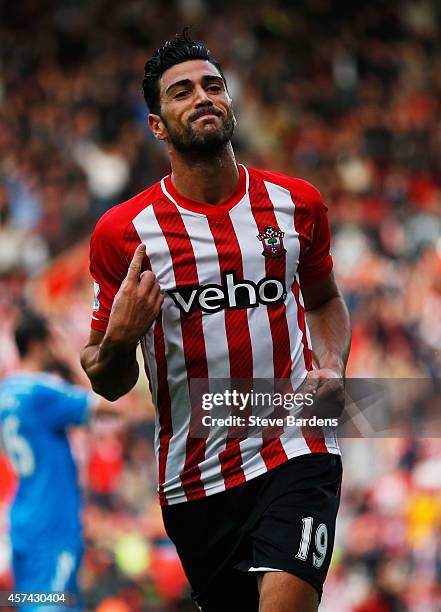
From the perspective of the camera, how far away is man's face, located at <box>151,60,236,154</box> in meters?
3.85

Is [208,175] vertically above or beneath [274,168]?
beneath

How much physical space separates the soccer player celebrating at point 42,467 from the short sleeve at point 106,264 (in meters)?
2.20

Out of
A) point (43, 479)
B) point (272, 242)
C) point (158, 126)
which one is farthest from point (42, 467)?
point (272, 242)

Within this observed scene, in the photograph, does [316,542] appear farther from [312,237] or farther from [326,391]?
[312,237]

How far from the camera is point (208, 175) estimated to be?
392cm

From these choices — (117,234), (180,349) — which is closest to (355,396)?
(180,349)

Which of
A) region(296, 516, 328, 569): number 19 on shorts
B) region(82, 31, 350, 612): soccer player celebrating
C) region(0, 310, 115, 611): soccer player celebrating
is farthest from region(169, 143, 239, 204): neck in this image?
region(0, 310, 115, 611): soccer player celebrating

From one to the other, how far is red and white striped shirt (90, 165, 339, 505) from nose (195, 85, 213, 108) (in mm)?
312

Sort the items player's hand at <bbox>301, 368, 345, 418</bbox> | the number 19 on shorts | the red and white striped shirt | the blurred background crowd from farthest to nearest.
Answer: the blurred background crowd, the red and white striped shirt, player's hand at <bbox>301, 368, 345, 418</bbox>, the number 19 on shorts

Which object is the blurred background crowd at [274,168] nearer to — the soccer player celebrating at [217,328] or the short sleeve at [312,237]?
the soccer player celebrating at [217,328]

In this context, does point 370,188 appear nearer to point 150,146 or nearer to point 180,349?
point 150,146

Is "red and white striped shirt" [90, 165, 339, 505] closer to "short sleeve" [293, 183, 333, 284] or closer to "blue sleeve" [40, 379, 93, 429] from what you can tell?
"short sleeve" [293, 183, 333, 284]

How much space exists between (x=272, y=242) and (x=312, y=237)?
0.60ft

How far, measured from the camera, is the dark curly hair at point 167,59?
4.02m
